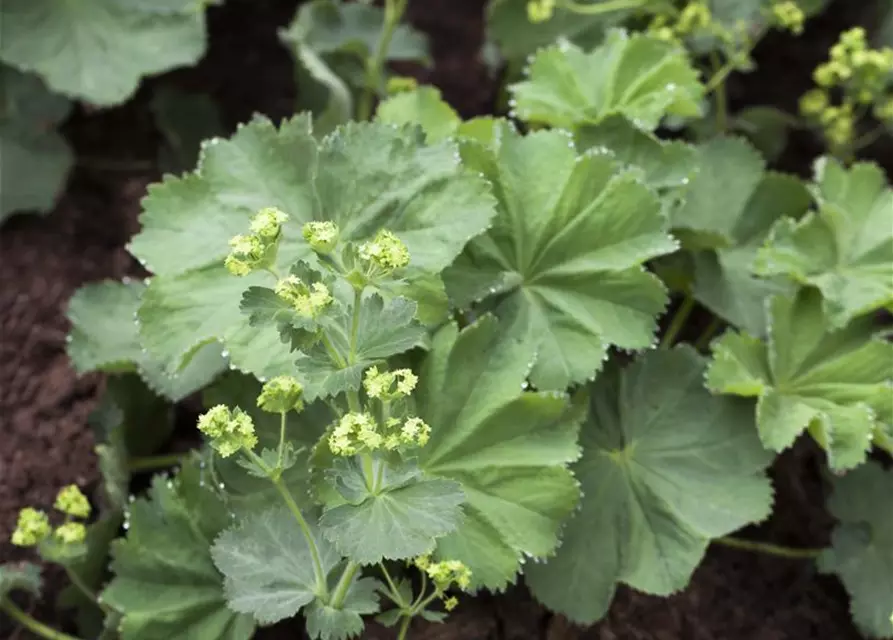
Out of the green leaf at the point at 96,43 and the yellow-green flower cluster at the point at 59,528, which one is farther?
the green leaf at the point at 96,43

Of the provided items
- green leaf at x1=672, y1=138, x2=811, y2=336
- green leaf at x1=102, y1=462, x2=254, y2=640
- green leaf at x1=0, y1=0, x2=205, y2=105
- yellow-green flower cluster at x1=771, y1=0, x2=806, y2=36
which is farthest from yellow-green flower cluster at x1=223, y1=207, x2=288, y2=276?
yellow-green flower cluster at x1=771, y1=0, x2=806, y2=36

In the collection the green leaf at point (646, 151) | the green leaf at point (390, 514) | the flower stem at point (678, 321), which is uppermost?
the green leaf at point (646, 151)

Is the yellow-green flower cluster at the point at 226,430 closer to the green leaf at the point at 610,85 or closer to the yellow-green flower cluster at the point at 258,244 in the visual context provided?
the yellow-green flower cluster at the point at 258,244

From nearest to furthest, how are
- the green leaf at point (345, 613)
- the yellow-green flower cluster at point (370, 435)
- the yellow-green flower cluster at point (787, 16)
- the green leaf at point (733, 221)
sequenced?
the yellow-green flower cluster at point (370, 435) → the green leaf at point (345, 613) → the green leaf at point (733, 221) → the yellow-green flower cluster at point (787, 16)

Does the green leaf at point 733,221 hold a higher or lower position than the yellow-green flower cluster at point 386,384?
lower

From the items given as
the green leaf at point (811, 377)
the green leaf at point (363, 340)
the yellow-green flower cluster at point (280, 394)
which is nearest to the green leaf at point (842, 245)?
the green leaf at point (811, 377)

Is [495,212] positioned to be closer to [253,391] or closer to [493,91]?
[253,391]

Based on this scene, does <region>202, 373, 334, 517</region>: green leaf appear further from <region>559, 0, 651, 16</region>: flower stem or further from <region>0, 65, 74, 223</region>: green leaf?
<region>559, 0, 651, 16</region>: flower stem
